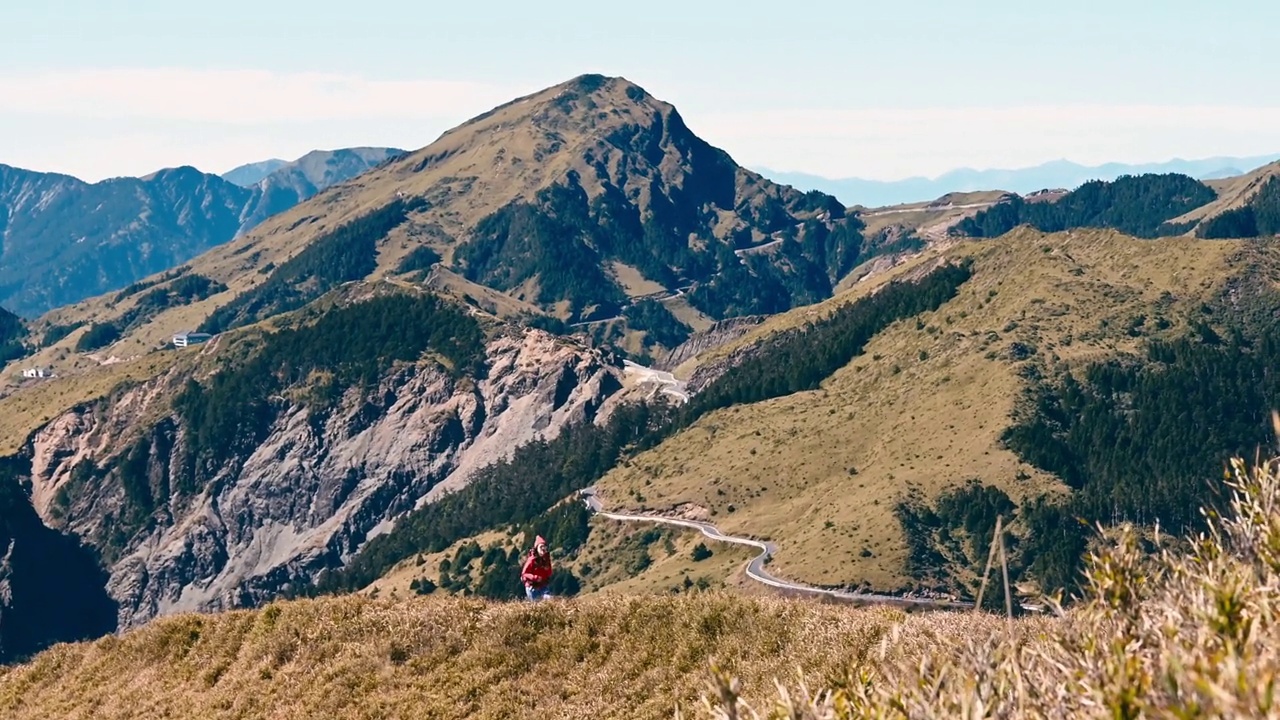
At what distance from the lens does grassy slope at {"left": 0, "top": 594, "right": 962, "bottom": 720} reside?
33031mm

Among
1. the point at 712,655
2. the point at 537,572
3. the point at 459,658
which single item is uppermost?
the point at 537,572

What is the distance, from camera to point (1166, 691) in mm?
15156

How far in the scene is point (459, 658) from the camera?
36.1m

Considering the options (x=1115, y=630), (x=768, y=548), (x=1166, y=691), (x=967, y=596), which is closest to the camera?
(x=1166, y=691)

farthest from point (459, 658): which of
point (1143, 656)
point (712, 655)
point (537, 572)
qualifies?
point (1143, 656)

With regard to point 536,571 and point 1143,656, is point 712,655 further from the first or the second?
point 1143,656

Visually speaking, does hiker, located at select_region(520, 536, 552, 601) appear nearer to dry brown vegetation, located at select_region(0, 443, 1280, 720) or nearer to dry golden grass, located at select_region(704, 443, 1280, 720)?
dry brown vegetation, located at select_region(0, 443, 1280, 720)

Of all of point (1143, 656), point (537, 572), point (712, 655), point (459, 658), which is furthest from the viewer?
point (537, 572)

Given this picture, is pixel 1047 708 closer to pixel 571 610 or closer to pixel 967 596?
pixel 571 610

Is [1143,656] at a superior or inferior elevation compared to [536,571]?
superior

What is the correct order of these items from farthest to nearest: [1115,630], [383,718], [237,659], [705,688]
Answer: [237,659]
[383,718]
[705,688]
[1115,630]

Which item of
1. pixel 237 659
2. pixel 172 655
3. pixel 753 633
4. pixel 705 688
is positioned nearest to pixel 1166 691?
pixel 705 688

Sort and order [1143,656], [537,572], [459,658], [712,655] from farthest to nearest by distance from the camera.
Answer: [537,572] < [459,658] < [712,655] < [1143,656]

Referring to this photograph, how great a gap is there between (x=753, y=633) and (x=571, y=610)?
603cm
